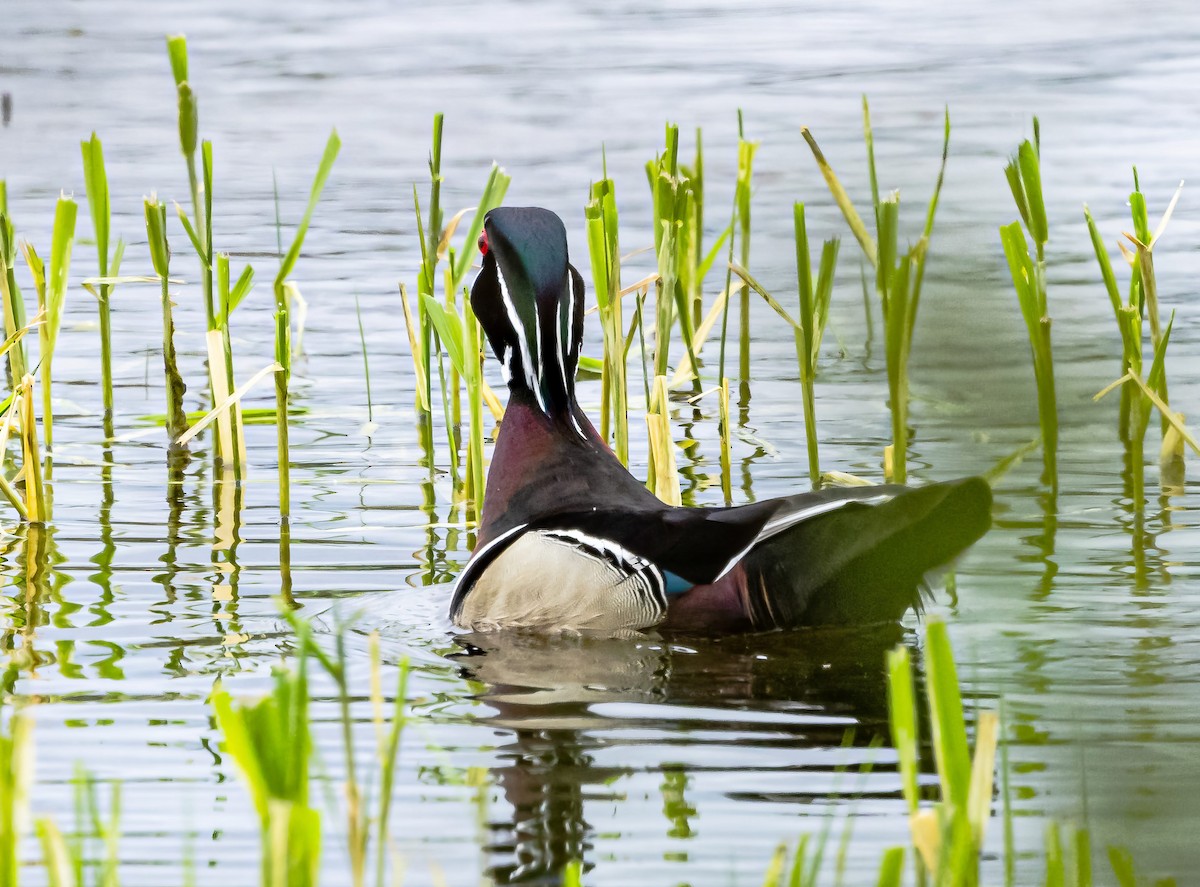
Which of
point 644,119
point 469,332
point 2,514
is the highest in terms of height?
point 644,119

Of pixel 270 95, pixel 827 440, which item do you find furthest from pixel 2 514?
pixel 270 95

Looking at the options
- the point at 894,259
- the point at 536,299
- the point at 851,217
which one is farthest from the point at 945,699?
the point at 536,299

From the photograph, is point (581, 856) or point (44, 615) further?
point (44, 615)

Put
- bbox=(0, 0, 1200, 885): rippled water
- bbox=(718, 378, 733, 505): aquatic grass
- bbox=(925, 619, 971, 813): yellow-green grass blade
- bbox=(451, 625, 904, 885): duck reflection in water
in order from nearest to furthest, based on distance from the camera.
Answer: bbox=(0, 0, 1200, 885): rippled water < bbox=(925, 619, 971, 813): yellow-green grass blade < bbox=(451, 625, 904, 885): duck reflection in water < bbox=(718, 378, 733, 505): aquatic grass

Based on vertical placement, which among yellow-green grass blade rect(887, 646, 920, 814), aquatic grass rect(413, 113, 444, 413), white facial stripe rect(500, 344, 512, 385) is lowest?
yellow-green grass blade rect(887, 646, 920, 814)

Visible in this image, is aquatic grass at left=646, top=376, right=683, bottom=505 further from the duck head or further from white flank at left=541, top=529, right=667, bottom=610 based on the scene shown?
white flank at left=541, top=529, right=667, bottom=610

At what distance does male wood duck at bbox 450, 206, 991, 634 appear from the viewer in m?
4.57

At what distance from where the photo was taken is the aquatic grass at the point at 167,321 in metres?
6.68

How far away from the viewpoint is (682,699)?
4.49 metres

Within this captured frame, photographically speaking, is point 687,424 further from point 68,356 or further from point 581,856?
point 581,856

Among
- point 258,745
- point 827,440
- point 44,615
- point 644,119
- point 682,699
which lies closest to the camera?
point 258,745

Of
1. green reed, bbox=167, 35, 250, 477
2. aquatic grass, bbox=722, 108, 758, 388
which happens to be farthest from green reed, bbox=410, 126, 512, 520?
aquatic grass, bbox=722, 108, 758, 388

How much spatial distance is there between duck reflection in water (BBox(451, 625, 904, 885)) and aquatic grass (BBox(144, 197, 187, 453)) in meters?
2.39

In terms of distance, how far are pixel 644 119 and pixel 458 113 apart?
1794 millimetres
